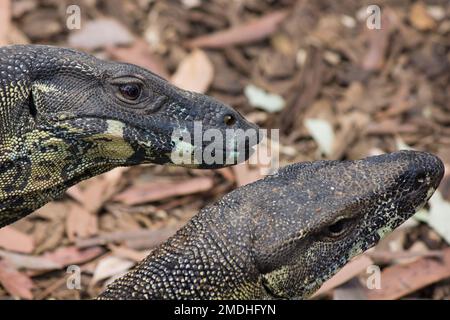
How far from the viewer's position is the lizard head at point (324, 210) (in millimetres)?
4348

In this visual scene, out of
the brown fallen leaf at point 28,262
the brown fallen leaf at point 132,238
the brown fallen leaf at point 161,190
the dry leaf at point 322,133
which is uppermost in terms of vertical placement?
the dry leaf at point 322,133

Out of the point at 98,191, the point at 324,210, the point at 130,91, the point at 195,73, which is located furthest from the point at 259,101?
the point at 324,210

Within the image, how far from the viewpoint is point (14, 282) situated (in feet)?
19.4

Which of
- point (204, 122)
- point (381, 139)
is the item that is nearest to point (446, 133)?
point (381, 139)

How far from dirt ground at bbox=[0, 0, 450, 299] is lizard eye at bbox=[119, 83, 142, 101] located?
1.71 metres

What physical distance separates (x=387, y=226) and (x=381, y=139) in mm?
2992

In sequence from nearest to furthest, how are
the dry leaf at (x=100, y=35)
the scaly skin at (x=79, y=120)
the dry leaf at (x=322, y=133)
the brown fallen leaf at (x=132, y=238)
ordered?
the scaly skin at (x=79, y=120) → the brown fallen leaf at (x=132, y=238) → the dry leaf at (x=322, y=133) → the dry leaf at (x=100, y=35)

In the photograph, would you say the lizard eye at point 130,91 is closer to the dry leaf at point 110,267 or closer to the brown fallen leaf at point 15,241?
the dry leaf at point 110,267

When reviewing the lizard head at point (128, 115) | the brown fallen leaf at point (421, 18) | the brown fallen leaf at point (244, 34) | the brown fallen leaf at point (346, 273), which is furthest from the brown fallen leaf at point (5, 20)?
the brown fallen leaf at point (421, 18)

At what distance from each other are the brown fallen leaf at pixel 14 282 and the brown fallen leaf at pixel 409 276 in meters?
2.30

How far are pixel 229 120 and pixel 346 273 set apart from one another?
5.14 feet

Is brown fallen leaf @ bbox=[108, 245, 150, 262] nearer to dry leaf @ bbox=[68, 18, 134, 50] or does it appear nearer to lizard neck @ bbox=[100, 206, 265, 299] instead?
lizard neck @ bbox=[100, 206, 265, 299]

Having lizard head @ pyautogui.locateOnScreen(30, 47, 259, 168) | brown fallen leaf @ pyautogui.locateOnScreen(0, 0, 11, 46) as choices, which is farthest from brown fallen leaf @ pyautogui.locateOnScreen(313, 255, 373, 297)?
brown fallen leaf @ pyautogui.locateOnScreen(0, 0, 11, 46)
